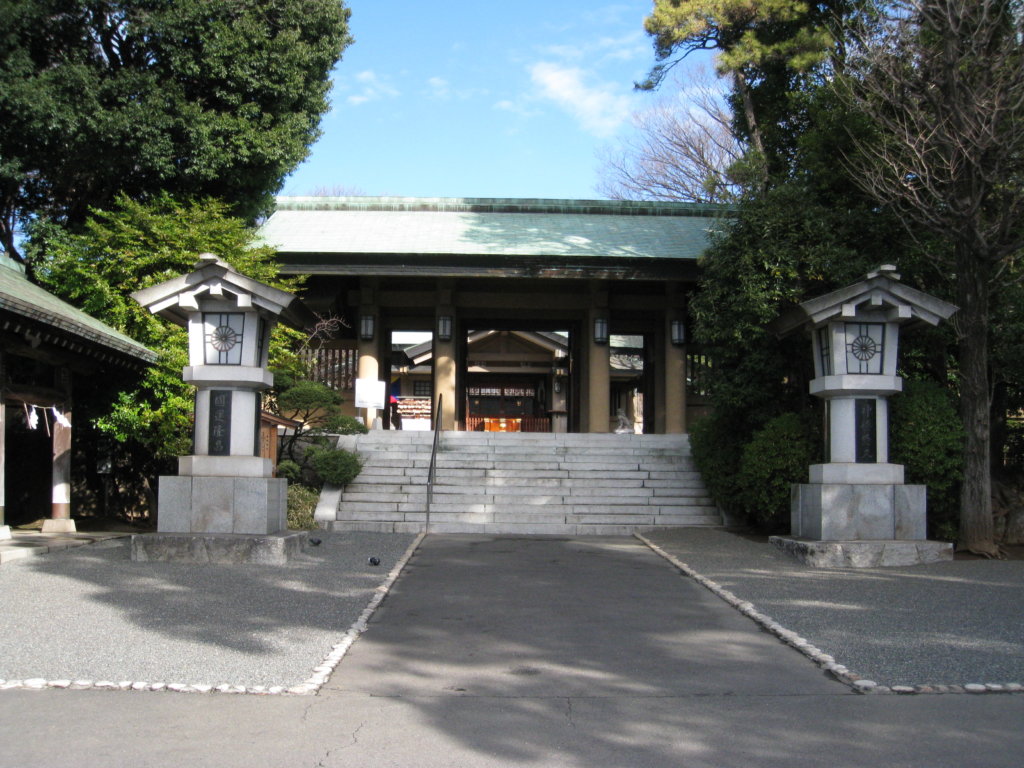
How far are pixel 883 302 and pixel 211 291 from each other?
764 cm

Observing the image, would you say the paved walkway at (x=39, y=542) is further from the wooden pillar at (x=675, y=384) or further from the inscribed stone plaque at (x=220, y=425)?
the wooden pillar at (x=675, y=384)

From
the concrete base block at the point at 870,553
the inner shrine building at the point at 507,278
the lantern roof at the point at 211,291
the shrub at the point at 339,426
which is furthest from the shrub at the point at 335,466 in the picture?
the concrete base block at the point at 870,553

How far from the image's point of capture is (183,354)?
→ 13695mm

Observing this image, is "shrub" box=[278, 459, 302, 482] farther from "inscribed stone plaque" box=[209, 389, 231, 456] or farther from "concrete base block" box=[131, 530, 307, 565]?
"concrete base block" box=[131, 530, 307, 565]

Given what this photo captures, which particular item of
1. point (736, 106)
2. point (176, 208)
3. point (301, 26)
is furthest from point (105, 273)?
point (736, 106)

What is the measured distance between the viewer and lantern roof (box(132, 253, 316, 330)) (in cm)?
1014

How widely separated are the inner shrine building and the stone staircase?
2.17m

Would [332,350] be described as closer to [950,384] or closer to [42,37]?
[42,37]

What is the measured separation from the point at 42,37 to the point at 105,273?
4626mm

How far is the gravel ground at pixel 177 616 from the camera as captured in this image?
17.6ft

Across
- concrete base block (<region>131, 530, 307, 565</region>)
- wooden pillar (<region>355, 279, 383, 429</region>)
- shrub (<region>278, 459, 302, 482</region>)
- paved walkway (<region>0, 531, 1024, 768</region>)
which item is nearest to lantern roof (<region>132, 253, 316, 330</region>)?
concrete base block (<region>131, 530, 307, 565</region>)

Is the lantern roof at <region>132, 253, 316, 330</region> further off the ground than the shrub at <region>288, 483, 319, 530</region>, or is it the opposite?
the lantern roof at <region>132, 253, 316, 330</region>

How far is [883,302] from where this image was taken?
10.2 metres

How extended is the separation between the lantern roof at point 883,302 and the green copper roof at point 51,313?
890 centimetres
